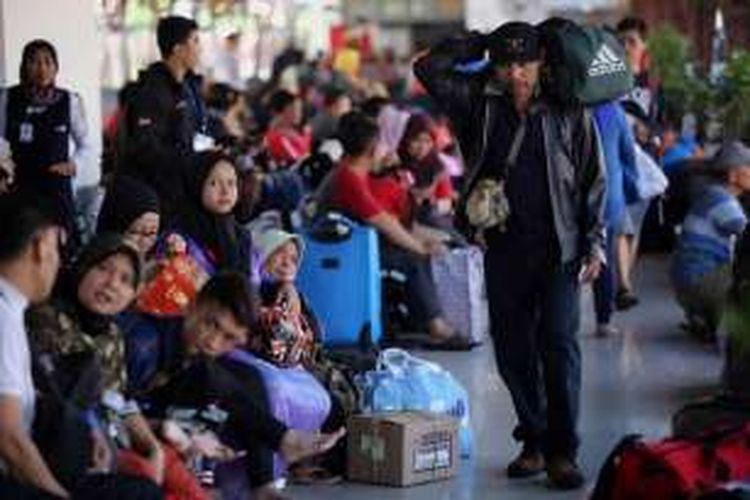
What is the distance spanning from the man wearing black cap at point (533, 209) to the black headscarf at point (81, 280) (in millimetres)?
1714

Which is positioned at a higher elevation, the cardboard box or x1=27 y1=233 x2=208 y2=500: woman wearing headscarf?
x1=27 y1=233 x2=208 y2=500: woman wearing headscarf

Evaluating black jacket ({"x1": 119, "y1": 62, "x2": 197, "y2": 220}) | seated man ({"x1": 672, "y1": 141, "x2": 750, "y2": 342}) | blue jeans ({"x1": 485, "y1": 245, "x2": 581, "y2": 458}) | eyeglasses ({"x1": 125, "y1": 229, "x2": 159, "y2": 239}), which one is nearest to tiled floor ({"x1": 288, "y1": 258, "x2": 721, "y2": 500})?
blue jeans ({"x1": 485, "y1": 245, "x2": 581, "y2": 458})

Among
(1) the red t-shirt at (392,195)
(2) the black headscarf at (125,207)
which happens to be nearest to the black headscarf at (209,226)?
(2) the black headscarf at (125,207)

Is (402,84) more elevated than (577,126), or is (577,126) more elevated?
(577,126)

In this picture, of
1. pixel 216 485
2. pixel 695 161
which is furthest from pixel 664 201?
pixel 216 485

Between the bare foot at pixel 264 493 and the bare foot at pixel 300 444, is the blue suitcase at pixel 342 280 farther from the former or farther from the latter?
the bare foot at pixel 264 493

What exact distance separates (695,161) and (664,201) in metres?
0.69

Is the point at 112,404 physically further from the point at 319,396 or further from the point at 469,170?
the point at 469,170

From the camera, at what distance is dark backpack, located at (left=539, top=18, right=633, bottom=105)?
6.62 m

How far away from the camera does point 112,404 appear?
5.21 m

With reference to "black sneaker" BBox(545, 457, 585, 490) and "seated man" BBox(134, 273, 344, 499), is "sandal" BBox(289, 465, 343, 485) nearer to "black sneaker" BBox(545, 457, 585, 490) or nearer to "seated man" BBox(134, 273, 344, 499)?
"black sneaker" BBox(545, 457, 585, 490)

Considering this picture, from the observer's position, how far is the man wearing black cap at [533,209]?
6629 mm

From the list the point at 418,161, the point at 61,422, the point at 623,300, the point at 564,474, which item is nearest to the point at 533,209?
the point at 564,474

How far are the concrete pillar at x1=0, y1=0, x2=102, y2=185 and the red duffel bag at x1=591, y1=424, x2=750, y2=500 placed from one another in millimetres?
5188
